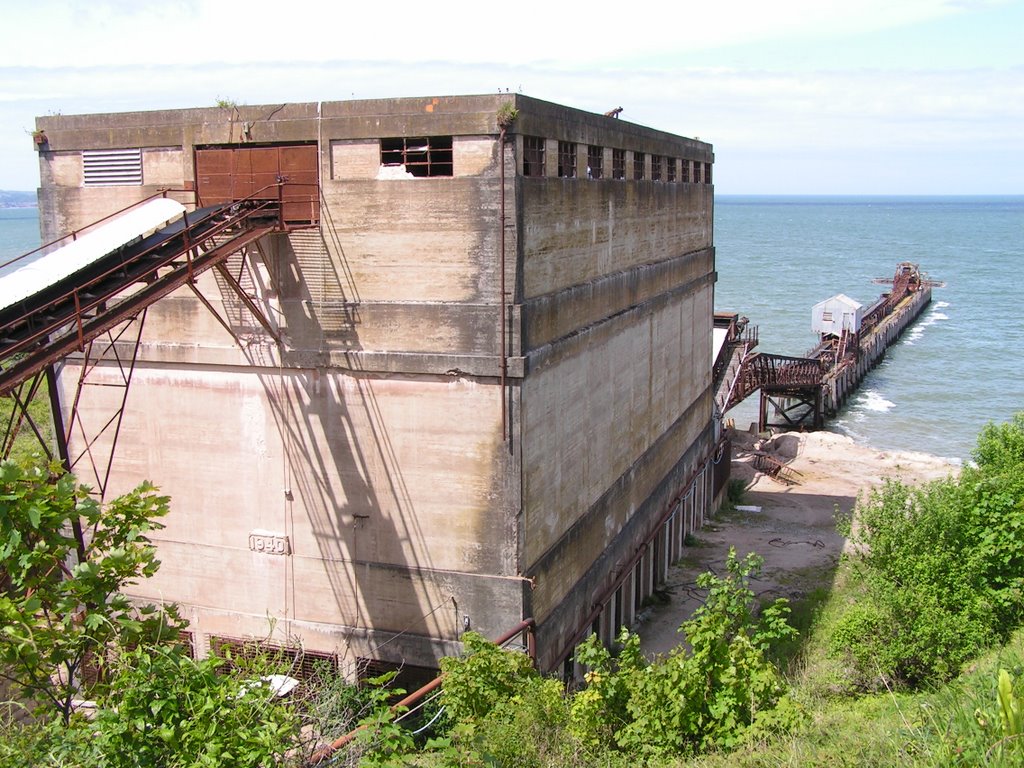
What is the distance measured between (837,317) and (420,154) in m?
56.5

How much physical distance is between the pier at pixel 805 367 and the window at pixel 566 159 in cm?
2423

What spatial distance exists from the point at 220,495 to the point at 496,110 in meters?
9.51

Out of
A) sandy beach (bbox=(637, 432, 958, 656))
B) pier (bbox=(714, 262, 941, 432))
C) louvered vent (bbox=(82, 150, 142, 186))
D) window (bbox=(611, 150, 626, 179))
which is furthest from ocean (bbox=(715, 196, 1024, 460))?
louvered vent (bbox=(82, 150, 142, 186))

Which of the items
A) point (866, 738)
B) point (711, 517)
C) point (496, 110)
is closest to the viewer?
point (866, 738)

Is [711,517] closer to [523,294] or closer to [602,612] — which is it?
[602,612]

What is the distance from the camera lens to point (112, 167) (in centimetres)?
2106

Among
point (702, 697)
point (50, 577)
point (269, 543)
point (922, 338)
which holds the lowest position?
point (922, 338)

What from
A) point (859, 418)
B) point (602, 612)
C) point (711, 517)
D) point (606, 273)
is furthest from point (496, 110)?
point (859, 418)

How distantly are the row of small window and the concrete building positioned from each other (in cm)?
12

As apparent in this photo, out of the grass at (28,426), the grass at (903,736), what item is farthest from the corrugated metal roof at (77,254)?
the grass at (28,426)

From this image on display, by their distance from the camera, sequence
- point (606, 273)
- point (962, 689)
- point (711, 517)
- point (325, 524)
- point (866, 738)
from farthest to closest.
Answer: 1. point (711, 517)
2. point (606, 273)
3. point (325, 524)
4. point (962, 689)
5. point (866, 738)

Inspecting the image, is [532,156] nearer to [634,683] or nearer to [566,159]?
[566,159]

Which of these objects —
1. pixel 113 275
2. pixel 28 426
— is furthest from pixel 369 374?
pixel 28 426

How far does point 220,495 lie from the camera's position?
20844 millimetres
